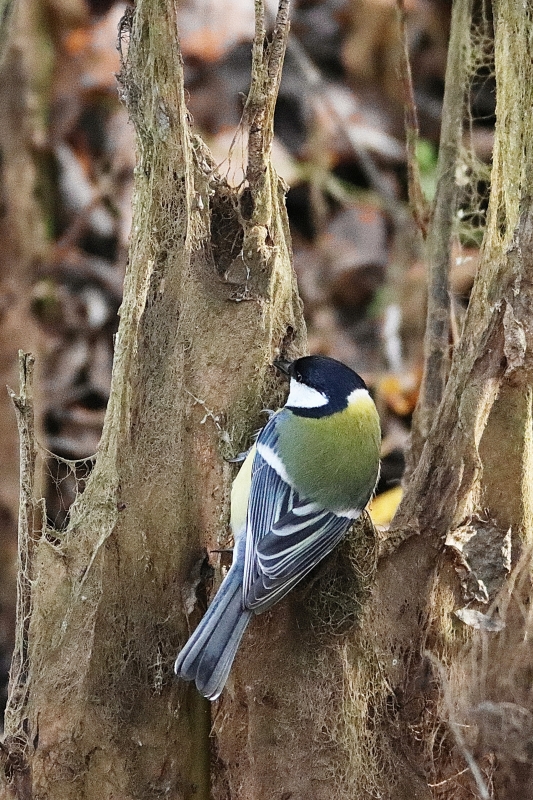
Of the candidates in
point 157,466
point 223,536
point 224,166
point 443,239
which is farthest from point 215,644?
point 224,166

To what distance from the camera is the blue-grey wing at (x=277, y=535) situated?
6.25 ft

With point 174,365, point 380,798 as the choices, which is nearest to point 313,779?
point 380,798

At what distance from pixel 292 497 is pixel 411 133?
3.76 feet

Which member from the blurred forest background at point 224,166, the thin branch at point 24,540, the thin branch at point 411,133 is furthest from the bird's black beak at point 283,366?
the blurred forest background at point 224,166

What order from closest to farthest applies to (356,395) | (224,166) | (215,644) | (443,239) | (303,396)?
(215,644)
(303,396)
(356,395)
(443,239)
(224,166)

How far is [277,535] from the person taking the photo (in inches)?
80.9

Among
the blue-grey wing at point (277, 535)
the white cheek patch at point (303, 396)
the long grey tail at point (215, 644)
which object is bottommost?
the long grey tail at point (215, 644)

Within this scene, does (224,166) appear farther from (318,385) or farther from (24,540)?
(24,540)

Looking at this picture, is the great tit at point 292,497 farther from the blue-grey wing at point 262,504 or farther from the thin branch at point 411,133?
the thin branch at point 411,133

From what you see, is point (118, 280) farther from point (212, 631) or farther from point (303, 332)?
point (212, 631)

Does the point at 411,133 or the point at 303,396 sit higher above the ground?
the point at 411,133

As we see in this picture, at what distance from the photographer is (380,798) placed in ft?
6.44

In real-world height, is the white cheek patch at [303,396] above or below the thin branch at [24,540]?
above

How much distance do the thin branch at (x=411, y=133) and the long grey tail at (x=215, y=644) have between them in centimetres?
130
